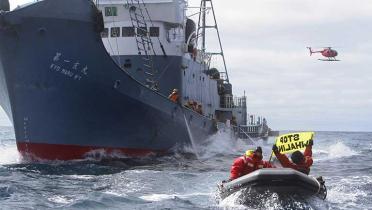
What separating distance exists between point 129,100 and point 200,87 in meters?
10.0

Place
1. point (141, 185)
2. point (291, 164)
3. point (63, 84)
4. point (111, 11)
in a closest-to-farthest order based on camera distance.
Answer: point (291, 164), point (141, 185), point (63, 84), point (111, 11)

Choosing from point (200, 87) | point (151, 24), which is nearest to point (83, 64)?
point (151, 24)

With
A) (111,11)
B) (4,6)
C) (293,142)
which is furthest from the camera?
(111,11)

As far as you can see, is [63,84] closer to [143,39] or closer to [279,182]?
[143,39]

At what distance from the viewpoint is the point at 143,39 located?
25.2 metres

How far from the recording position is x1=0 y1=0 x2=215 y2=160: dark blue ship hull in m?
19.0

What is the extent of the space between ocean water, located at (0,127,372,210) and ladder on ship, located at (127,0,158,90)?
12.5 feet

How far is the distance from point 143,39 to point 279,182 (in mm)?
14934

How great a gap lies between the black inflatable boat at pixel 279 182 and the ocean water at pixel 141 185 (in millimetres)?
185

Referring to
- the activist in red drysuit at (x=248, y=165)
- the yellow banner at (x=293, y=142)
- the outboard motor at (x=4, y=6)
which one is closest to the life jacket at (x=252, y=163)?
the activist in red drysuit at (x=248, y=165)

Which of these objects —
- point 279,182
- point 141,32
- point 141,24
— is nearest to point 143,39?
point 141,32

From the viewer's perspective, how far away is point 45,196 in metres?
13.2

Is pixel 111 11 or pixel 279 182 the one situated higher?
pixel 111 11

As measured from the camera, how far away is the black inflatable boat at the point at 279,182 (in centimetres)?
1124
